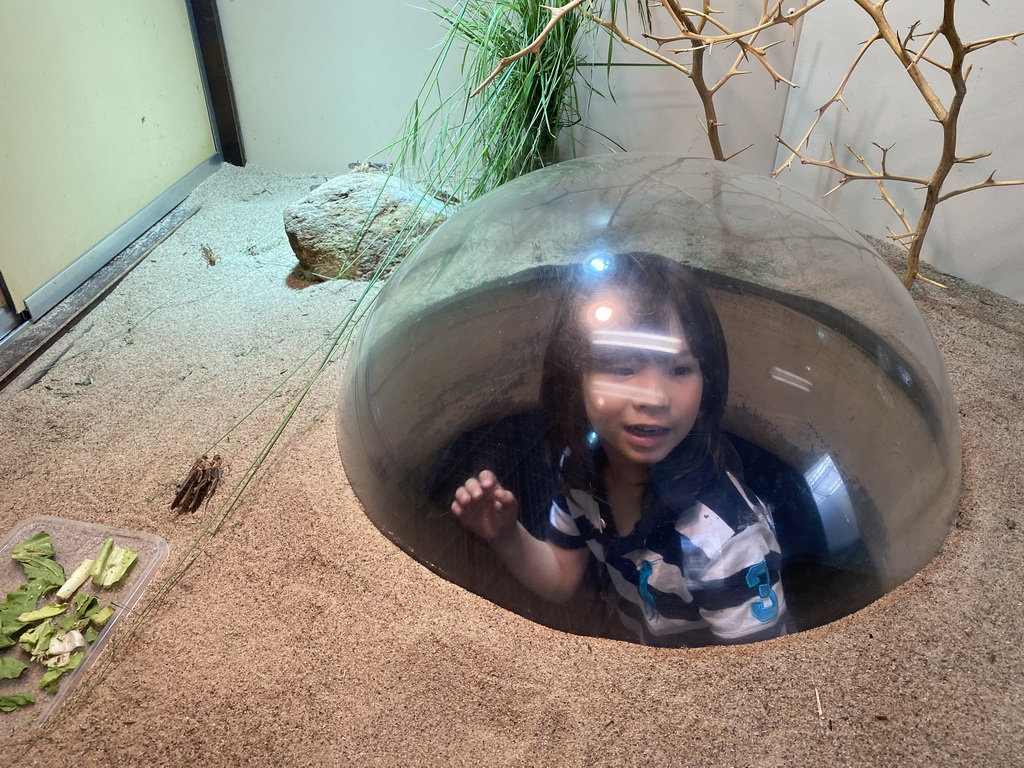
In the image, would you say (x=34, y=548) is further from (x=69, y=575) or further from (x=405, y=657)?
(x=405, y=657)

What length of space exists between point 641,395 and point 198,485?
0.81 metres

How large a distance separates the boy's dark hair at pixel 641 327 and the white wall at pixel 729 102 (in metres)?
1.35

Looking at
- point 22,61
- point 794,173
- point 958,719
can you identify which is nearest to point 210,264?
point 22,61

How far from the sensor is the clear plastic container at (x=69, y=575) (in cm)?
92

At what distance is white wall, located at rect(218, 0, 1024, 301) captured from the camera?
1838 mm

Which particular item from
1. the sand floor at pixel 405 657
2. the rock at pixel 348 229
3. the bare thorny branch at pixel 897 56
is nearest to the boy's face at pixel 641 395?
the sand floor at pixel 405 657

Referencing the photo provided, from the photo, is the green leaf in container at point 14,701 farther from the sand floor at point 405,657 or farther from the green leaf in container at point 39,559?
the green leaf in container at point 39,559

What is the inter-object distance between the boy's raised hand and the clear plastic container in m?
0.51

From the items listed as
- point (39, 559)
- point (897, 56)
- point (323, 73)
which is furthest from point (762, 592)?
point (323, 73)

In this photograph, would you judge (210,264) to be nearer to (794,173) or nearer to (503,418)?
(503,418)

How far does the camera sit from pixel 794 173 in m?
2.25

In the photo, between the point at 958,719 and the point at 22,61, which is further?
the point at 22,61

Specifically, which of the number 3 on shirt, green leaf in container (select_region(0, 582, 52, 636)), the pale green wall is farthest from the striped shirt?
the pale green wall

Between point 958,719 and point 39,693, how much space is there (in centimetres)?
112
